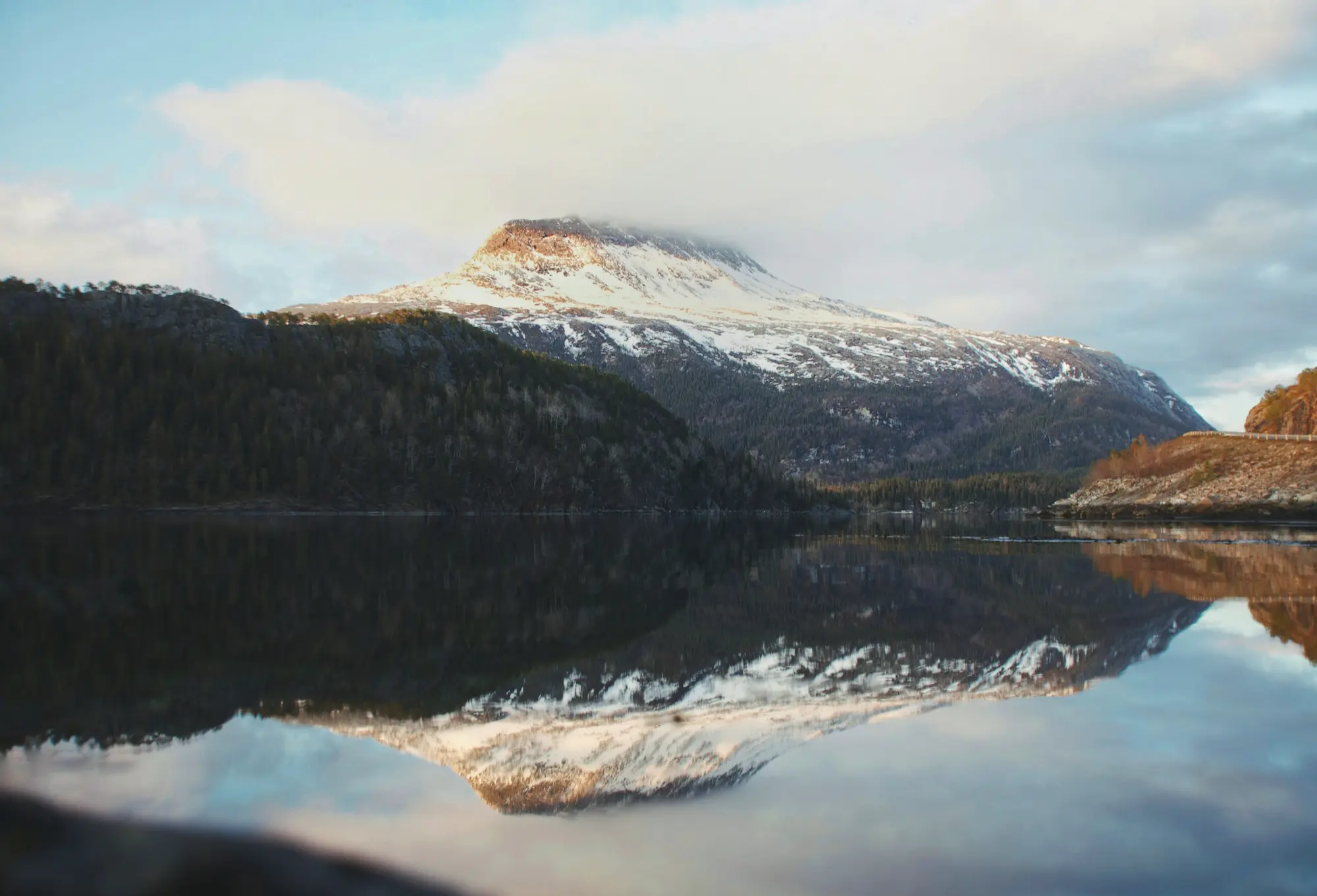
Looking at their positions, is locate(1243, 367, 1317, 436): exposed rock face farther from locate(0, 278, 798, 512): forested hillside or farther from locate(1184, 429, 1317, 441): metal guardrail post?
locate(0, 278, 798, 512): forested hillside

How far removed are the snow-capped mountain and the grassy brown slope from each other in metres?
100

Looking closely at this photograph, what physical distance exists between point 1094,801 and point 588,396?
623 feet

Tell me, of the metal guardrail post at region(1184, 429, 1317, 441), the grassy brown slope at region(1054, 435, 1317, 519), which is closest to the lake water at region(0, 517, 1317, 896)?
the grassy brown slope at region(1054, 435, 1317, 519)

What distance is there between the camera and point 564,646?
1945cm

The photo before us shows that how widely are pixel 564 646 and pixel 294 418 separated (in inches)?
5147

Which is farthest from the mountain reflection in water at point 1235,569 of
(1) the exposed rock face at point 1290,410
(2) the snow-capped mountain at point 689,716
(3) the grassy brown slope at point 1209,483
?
(1) the exposed rock face at point 1290,410

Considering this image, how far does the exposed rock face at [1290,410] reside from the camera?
14075 cm

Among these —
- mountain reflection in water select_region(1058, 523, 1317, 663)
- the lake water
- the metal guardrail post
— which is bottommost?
mountain reflection in water select_region(1058, 523, 1317, 663)

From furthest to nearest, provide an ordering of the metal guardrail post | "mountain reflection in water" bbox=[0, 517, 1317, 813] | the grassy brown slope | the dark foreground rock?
the metal guardrail post, the grassy brown slope, "mountain reflection in water" bbox=[0, 517, 1317, 813], the dark foreground rock

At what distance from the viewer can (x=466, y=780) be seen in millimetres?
10328

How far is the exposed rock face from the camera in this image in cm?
14075

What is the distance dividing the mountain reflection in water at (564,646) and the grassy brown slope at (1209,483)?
242 feet

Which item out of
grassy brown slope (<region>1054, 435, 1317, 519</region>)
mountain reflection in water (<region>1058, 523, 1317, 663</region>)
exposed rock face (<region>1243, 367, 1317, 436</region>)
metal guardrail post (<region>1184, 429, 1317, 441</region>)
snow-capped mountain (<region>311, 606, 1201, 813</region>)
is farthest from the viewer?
exposed rock face (<region>1243, 367, 1317, 436</region>)

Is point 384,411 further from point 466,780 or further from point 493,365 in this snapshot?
point 466,780
